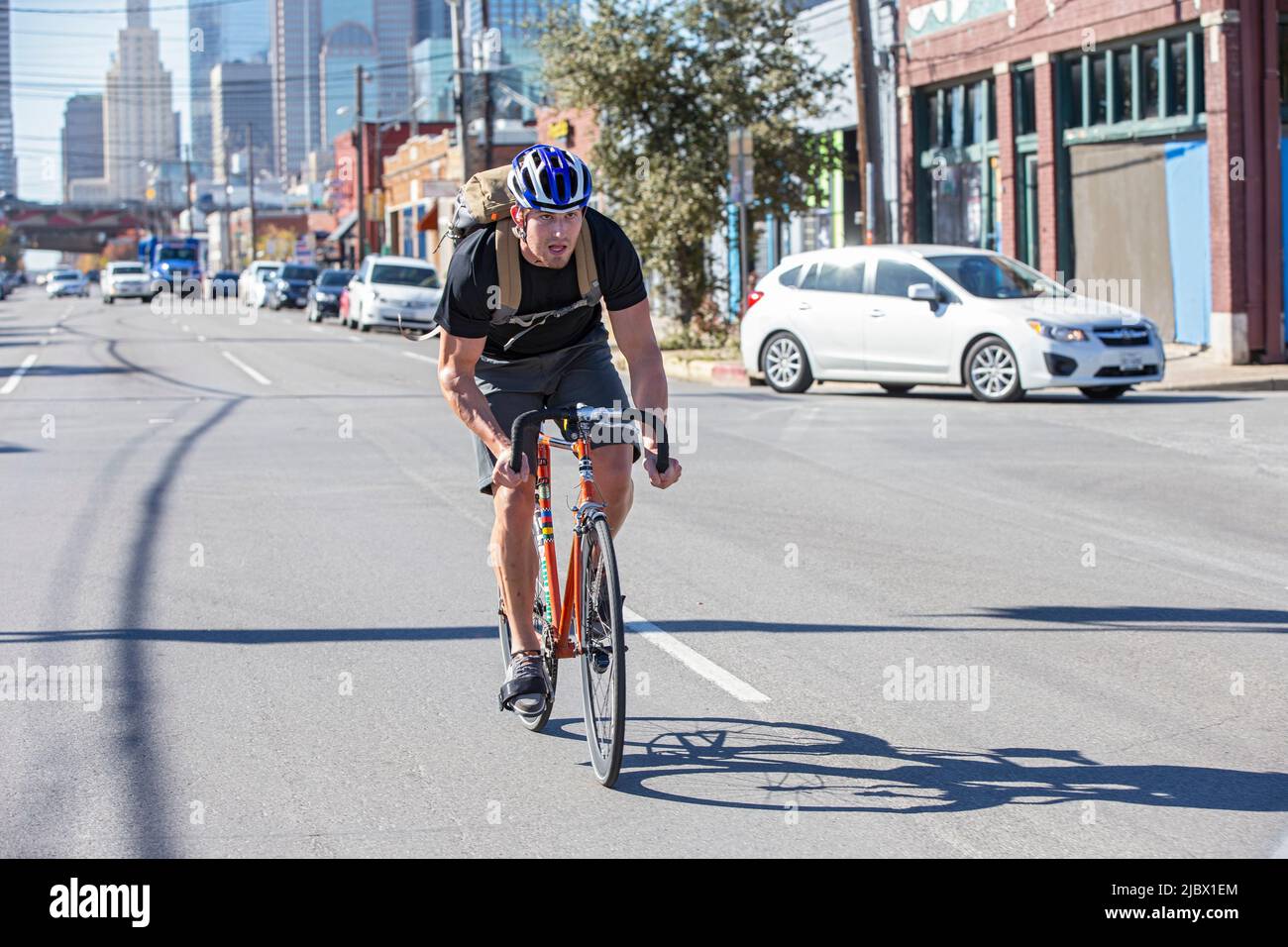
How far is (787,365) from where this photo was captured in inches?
779

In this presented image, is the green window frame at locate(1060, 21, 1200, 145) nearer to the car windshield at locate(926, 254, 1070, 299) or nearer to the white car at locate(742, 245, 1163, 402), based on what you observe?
the car windshield at locate(926, 254, 1070, 299)

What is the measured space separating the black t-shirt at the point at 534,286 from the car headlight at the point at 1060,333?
1242 cm

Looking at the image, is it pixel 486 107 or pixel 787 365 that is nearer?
pixel 787 365

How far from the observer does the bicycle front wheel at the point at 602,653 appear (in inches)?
201

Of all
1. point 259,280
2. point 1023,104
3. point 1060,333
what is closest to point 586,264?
point 1060,333

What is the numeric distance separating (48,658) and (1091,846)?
4.34m

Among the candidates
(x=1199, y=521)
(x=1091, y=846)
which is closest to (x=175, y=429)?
(x=1199, y=521)

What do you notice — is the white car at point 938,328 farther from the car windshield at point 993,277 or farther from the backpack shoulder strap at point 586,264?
the backpack shoulder strap at point 586,264

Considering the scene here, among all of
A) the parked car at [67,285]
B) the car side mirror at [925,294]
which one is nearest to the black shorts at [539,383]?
the car side mirror at [925,294]

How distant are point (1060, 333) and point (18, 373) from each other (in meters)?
15.0

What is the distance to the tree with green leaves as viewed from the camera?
27.0 meters

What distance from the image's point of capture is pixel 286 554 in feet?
31.1

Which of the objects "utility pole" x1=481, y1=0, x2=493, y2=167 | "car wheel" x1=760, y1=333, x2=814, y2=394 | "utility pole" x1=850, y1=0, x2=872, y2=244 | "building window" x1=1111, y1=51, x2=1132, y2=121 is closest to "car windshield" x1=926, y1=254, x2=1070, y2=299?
"car wheel" x1=760, y1=333, x2=814, y2=394

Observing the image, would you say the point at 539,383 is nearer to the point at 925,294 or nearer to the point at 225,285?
the point at 925,294
